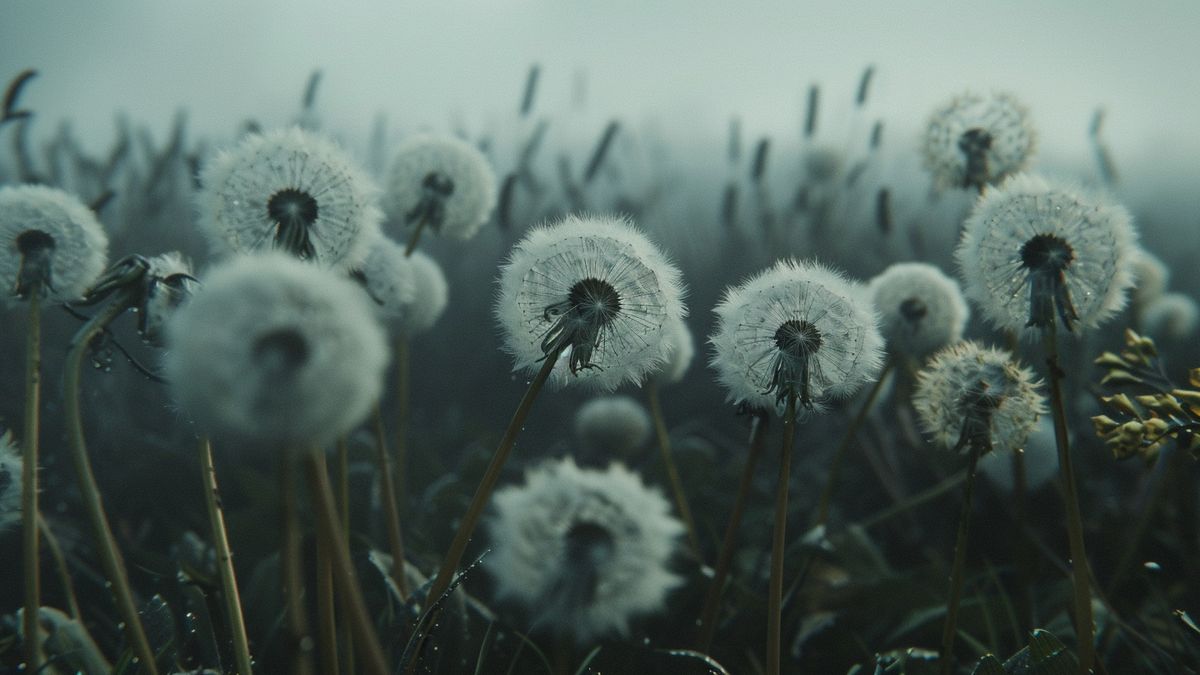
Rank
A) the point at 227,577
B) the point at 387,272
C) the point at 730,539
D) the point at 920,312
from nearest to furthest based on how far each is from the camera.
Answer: the point at 227,577 → the point at 730,539 → the point at 387,272 → the point at 920,312

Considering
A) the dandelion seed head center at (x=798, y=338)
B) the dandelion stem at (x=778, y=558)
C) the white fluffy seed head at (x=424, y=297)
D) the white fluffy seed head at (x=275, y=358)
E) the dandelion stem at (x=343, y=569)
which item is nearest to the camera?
the white fluffy seed head at (x=275, y=358)

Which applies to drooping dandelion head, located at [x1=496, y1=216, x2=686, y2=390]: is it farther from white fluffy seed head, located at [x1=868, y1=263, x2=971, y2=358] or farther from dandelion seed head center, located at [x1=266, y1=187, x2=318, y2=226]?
white fluffy seed head, located at [x1=868, y1=263, x2=971, y2=358]

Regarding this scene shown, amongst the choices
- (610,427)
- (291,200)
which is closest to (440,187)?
(291,200)

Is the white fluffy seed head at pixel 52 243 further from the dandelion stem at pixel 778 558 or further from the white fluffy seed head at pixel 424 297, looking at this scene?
the dandelion stem at pixel 778 558

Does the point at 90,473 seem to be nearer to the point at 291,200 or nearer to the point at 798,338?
the point at 291,200

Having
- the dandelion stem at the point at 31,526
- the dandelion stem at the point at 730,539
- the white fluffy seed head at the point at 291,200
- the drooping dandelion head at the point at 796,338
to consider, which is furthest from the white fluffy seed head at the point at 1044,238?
the dandelion stem at the point at 31,526

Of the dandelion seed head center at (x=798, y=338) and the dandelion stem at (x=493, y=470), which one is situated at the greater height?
the dandelion seed head center at (x=798, y=338)

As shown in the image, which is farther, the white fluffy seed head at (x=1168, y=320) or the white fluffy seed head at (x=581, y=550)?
the white fluffy seed head at (x=1168, y=320)

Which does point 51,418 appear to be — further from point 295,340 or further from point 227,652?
point 295,340
